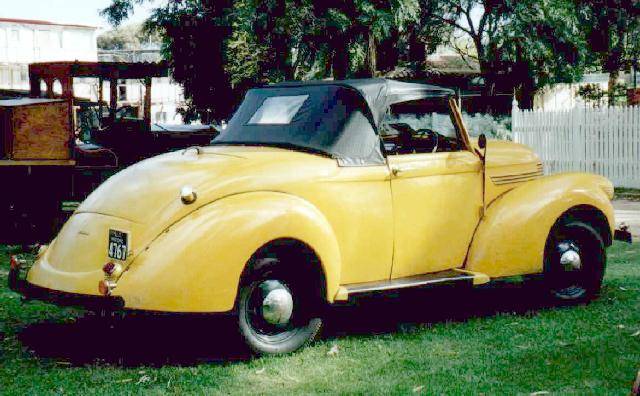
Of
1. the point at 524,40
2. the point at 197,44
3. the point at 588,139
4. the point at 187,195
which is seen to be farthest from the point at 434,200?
the point at 197,44

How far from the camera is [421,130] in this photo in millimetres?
6844

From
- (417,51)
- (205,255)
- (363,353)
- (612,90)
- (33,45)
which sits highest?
(33,45)

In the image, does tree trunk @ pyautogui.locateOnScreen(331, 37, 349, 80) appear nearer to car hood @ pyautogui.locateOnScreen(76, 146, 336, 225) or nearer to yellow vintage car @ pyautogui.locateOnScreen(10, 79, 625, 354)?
yellow vintage car @ pyautogui.locateOnScreen(10, 79, 625, 354)

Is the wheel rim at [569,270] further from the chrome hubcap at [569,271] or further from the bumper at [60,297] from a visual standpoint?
the bumper at [60,297]

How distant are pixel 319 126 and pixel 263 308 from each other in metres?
1.38

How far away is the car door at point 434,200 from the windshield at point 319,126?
0.85 feet

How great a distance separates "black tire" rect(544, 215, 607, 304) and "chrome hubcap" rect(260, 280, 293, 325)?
2363mm

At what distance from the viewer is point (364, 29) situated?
2130 cm

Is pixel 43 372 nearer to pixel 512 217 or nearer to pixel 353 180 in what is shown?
pixel 353 180

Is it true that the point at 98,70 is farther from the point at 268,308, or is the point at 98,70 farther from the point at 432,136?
the point at 268,308

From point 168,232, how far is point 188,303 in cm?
43

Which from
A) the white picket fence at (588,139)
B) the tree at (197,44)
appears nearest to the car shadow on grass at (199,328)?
the white picket fence at (588,139)

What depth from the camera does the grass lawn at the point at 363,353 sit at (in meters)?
4.95

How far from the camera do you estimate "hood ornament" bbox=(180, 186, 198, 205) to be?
5.22m
